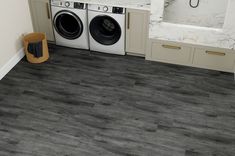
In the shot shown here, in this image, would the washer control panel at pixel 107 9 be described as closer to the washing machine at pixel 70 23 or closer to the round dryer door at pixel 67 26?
the washing machine at pixel 70 23

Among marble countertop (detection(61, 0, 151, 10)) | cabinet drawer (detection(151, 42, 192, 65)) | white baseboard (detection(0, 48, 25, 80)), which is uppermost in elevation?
marble countertop (detection(61, 0, 151, 10))

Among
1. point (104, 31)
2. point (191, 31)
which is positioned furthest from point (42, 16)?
point (191, 31)

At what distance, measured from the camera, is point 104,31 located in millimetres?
4215

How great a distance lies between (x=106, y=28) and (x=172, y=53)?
0.95 metres

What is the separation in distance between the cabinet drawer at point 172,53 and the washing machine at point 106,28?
452mm

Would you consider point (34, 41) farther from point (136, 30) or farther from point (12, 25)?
point (136, 30)

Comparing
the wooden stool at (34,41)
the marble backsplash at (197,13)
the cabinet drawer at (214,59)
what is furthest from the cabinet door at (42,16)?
the cabinet drawer at (214,59)

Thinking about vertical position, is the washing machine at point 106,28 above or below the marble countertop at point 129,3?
below

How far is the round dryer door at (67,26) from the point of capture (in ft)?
13.6

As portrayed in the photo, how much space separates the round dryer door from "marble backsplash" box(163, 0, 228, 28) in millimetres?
1175

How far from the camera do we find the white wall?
374 centimetres

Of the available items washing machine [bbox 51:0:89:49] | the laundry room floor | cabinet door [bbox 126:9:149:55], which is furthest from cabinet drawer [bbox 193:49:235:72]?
washing machine [bbox 51:0:89:49]

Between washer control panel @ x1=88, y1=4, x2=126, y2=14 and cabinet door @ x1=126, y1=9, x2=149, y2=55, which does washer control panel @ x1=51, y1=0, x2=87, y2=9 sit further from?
cabinet door @ x1=126, y1=9, x2=149, y2=55

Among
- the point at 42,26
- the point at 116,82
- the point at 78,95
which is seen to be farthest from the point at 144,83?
the point at 42,26
